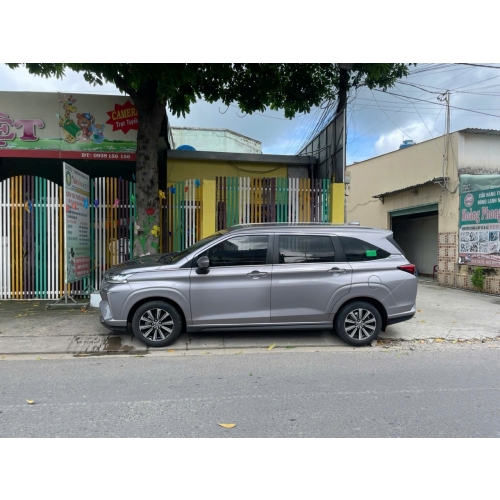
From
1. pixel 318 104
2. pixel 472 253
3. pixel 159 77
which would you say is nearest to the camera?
pixel 159 77

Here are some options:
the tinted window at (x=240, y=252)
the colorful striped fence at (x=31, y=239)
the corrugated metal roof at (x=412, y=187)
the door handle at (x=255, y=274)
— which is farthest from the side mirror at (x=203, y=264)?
the corrugated metal roof at (x=412, y=187)

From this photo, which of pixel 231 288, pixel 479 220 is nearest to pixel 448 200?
pixel 479 220

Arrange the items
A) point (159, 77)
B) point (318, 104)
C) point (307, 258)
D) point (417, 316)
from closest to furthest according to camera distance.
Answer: point (307, 258)
point (159, 77)
point (417, 316)
point (318, 104)

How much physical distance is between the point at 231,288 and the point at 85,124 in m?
7.00

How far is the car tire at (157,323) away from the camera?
5.29 m

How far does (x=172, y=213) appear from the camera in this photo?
9.10 m

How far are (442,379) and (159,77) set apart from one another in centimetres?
610

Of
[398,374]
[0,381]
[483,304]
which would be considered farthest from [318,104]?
[0,381]

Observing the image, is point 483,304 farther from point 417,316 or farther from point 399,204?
point 399,204

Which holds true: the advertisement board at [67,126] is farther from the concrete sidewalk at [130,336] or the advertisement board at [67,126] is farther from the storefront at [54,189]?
the concrete sidewalk at [130,336]

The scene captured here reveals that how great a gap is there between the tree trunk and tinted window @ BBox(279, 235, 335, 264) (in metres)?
3.38

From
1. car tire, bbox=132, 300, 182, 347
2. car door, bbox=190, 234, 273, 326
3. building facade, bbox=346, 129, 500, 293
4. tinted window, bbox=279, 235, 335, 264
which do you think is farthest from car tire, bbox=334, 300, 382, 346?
building facade, bbox=346, 129, 500, 293

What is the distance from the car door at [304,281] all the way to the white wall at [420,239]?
34.7ft

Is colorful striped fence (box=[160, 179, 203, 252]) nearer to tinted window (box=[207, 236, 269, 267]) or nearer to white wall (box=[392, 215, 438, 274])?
tinted window (box=[207, 236, 269, 267])
